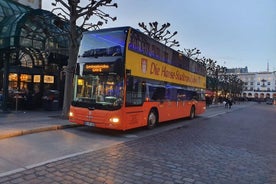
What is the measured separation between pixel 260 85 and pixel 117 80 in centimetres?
13535

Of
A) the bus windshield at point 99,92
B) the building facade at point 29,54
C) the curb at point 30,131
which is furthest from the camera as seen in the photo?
the building facade at point 29,54

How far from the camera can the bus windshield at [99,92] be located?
35.7 ft

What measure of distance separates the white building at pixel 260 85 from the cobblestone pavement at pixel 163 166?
419 feet

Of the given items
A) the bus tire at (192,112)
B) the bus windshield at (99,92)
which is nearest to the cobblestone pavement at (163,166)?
the bus windshield at (99,92)

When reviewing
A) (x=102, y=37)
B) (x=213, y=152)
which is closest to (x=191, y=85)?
(x=102, y=37)

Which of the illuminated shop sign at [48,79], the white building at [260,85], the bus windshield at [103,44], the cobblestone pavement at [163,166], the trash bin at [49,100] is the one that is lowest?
the cobblestone pavement at [163,166]

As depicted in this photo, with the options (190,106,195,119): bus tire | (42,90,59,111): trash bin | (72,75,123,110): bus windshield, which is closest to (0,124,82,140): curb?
(72,75,123,110): bus windshield

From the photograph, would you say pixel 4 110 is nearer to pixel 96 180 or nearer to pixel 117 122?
pixel 117 122

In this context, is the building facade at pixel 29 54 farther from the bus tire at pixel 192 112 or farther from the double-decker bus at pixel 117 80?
the bus tire at pixel 192 112

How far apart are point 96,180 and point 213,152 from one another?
4649mm

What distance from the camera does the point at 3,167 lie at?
6277 mm

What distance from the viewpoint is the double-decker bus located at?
1091 cm

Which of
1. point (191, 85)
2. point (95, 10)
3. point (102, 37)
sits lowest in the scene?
point (191, 85)

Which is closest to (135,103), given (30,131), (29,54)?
(30,131)
